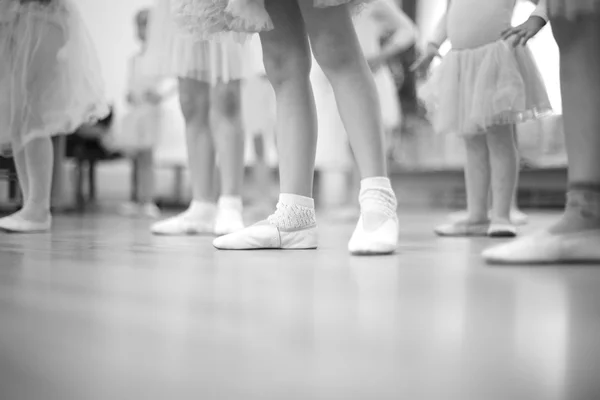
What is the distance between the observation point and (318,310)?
0.57m

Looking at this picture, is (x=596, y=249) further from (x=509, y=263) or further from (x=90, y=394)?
(x=90, y=394)

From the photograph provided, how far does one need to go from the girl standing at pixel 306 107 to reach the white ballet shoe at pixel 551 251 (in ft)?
0.79

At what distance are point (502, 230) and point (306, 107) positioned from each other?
79cm

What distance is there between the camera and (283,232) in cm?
122

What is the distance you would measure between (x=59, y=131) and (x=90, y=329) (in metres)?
1.49

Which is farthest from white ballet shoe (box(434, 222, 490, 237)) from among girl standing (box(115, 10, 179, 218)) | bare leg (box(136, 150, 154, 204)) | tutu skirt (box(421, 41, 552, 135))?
bare leg (box(136, 150, 154, 204))

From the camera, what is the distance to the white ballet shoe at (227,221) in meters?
1.68

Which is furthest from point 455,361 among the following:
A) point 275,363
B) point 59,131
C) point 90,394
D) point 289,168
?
point 59,131

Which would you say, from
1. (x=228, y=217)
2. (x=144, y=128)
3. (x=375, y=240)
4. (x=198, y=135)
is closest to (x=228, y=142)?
(x=198, y=135)

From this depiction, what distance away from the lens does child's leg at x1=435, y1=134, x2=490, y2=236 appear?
1.80 m

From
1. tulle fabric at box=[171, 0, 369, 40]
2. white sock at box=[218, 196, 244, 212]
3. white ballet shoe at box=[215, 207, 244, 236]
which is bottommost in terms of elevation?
white ballet shoe at box=[215, 207, 244, 236]

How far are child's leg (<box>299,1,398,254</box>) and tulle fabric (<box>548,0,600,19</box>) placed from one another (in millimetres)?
380

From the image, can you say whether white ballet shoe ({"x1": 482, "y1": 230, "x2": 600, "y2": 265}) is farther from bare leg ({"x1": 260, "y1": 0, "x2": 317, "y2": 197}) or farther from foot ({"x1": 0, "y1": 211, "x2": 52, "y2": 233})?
foot ({"x1": 0, "y1": 211, "x2": 52, "y2": 233})

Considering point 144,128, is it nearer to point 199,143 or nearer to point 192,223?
point 199,143
